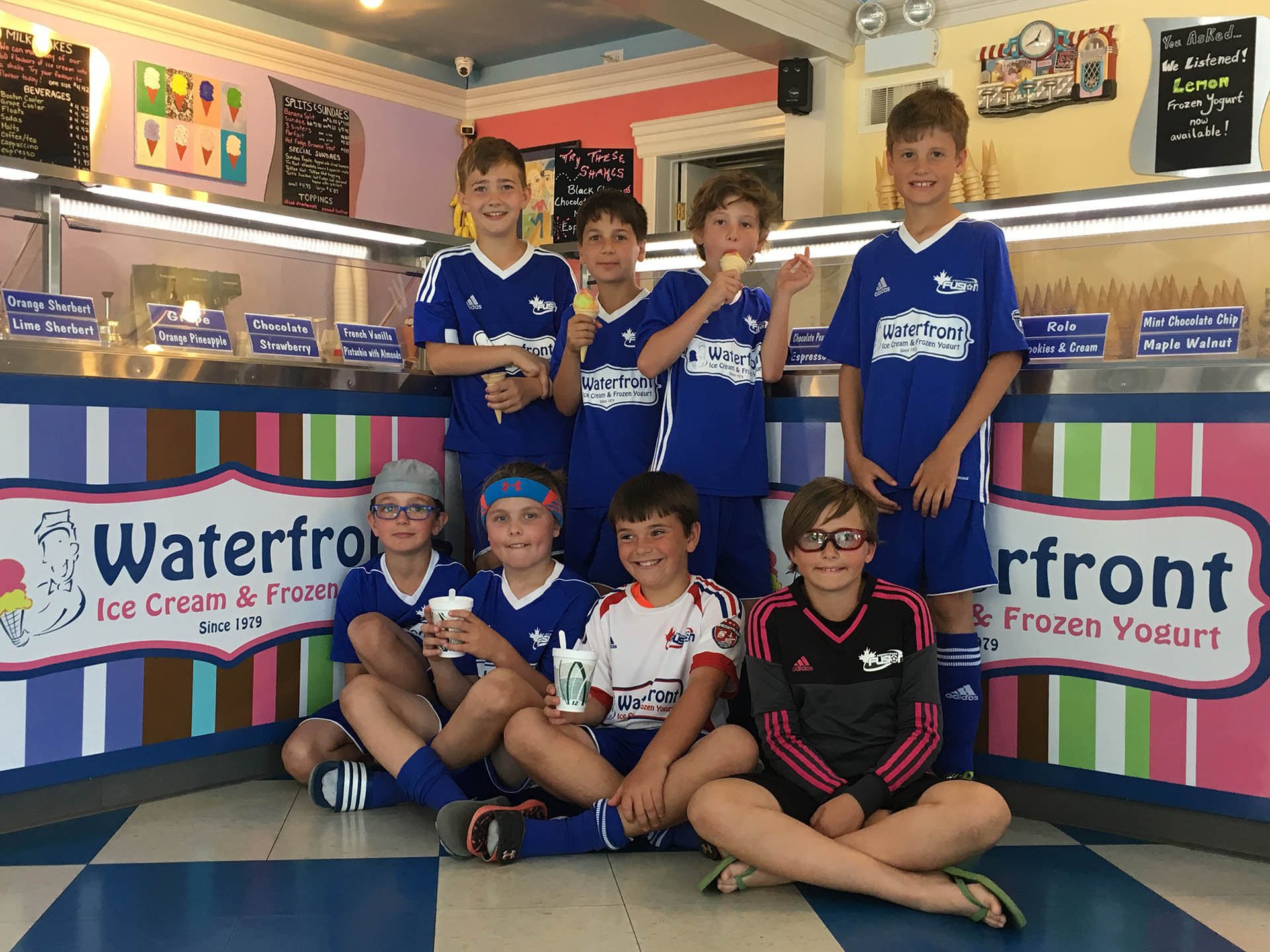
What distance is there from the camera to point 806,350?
10.9 feet

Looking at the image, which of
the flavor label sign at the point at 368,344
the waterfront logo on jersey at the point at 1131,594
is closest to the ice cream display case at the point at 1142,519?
the waterfront logo on jersey at the point at 1131,594

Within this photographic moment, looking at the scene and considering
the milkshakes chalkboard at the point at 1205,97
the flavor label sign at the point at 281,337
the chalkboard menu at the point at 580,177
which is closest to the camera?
the flavor label sign at the point at 281,337

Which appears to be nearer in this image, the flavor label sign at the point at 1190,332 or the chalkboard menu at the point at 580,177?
the flavor label sign at the point at 1190,332

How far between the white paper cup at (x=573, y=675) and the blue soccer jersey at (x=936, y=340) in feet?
2.91

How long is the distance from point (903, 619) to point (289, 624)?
1.67m

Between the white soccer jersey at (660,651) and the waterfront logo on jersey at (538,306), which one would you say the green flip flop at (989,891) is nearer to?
the white soccer jersey at (660,651)

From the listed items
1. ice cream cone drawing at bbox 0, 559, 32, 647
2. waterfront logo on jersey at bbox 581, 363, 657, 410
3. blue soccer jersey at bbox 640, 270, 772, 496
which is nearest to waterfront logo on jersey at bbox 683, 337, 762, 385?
blue soccer jersey at bbox 640, 270, 772, 496

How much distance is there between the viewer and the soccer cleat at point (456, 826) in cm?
249

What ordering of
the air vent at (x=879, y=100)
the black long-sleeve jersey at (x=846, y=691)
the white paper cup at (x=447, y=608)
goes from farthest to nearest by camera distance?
the air vent at (x=879, y=100), the white paper cup at (x=447, y=608), the black long-sleeve jersey at (x=846, y=691)

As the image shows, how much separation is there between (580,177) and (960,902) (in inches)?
128

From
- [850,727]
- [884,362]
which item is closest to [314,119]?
[884,362]

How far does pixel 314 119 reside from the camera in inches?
337

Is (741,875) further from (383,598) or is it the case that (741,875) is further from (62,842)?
(62,842)

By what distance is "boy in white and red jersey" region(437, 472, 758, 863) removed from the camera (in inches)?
98.2
